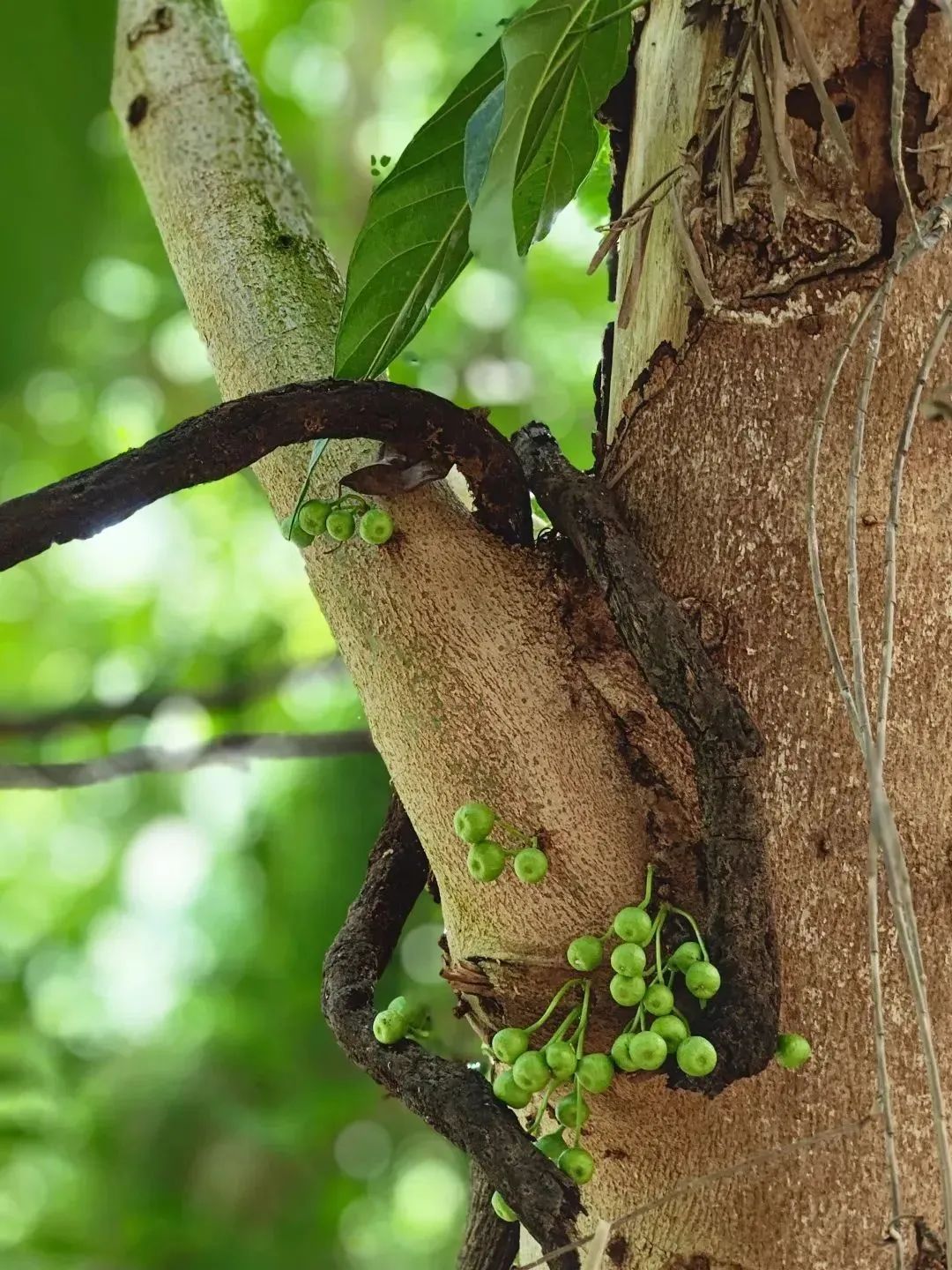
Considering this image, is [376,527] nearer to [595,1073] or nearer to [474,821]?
[474,821]

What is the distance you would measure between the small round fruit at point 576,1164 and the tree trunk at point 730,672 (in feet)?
A: 0.11

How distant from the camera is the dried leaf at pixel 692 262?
2.83 feet

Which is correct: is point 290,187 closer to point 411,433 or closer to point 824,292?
point 411,433

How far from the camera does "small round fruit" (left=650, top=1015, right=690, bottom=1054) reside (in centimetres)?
73

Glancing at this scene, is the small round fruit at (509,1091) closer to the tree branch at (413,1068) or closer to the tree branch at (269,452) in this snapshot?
the tree branch at (413,1068)

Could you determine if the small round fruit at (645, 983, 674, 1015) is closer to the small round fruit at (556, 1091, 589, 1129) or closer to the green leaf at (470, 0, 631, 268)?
the small round fruit at (556, 1091, 589, 1129)

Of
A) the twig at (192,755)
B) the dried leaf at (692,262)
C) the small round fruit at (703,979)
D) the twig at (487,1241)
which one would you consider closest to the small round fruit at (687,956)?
the small round fruit at (703,979)

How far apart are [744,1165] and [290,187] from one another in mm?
848

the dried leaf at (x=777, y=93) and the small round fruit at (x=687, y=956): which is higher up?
the dried leaf at (x=777, y=93)

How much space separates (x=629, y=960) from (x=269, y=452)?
391 millimetres

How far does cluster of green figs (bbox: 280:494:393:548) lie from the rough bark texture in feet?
0.57

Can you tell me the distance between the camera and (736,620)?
2.72ft

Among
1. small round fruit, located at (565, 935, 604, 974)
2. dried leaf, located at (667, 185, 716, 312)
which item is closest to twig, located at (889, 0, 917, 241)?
dried leaf, located at (667, 185, 716, 312)

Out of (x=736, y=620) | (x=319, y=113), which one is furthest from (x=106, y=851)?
(x=736, y=620)
